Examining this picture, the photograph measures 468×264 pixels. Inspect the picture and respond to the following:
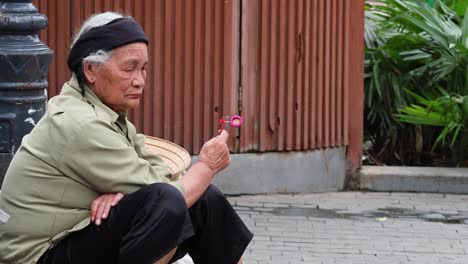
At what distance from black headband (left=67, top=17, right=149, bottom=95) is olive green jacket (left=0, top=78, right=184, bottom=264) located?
0.21 m

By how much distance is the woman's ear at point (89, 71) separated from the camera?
434cm

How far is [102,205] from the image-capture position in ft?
13.8

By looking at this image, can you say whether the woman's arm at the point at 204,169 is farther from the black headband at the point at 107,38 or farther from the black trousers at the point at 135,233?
the black headband at the point at 107,38

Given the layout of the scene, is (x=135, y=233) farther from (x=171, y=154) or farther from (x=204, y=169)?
(x=171, y=154)

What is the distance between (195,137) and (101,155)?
324 centimetres

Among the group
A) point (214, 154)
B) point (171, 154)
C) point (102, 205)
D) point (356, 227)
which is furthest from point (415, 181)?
point (102, 205)

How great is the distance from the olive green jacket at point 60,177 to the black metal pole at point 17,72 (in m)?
1.22

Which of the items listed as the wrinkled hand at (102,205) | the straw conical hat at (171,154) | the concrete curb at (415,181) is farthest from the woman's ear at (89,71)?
the concrete curb at (415,181)

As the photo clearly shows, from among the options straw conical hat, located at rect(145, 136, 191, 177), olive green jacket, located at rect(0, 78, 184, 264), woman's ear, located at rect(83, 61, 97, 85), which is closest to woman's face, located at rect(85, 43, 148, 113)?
woman's ear, located at rect(83, 61, 97, 85)

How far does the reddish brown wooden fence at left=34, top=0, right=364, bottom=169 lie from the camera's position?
7297mm

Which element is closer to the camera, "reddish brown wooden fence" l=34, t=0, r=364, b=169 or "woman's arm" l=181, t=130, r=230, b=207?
"woman's arm" l=181, t=130, r=230, b=207

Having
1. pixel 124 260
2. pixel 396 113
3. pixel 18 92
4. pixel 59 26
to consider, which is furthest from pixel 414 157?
pixel 124 260

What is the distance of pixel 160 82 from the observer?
7363mm

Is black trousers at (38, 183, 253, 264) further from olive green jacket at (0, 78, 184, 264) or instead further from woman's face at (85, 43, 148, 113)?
woman's face at (85, 43, 148, 113)
